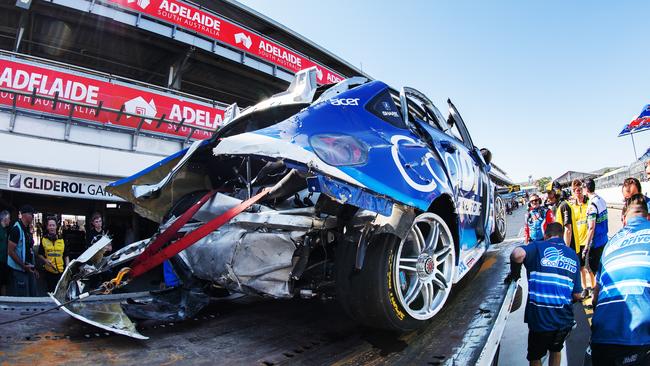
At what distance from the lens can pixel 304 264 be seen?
7.45 ft

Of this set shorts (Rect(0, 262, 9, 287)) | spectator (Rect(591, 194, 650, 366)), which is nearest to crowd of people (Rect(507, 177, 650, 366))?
spectator (Rect(591, 194, 650, 366))

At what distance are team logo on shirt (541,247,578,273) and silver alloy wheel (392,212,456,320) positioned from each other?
66 centimetres

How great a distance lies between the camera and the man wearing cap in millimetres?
4652

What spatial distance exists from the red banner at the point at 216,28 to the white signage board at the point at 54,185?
6.00 metres

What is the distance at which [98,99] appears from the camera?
750 centimetres

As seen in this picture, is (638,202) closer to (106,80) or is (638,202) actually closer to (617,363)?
(617,363)

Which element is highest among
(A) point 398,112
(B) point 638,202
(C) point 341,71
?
(C) point 341,71

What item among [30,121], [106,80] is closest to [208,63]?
[106,80]

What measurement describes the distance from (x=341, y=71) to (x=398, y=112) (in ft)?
60.6

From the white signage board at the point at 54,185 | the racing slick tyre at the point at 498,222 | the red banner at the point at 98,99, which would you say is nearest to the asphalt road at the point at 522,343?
the racing slick tyre at the point at 498,222

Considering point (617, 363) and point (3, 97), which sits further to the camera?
point (3, 97)

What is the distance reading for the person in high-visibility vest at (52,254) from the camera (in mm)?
5203

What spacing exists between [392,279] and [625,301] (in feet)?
4.32

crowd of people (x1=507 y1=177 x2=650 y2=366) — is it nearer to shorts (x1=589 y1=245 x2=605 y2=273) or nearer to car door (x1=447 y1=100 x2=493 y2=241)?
car door (x1=447 y1=100 x2=493 y2=241)
